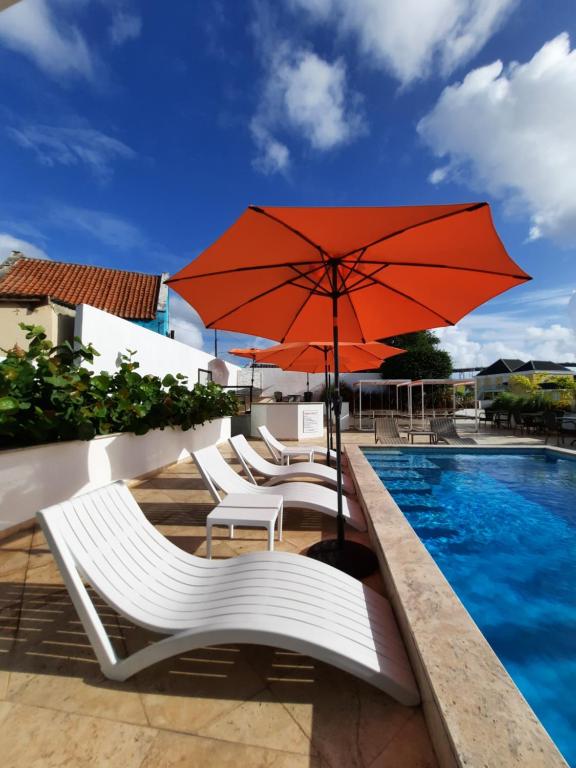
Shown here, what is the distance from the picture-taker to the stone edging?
45.9 inches

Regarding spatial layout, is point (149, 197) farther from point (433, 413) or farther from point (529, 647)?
point (433, 413)

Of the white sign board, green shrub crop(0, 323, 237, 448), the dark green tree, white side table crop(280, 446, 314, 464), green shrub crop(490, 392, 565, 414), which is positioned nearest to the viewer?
green shrub crop(0, 323, 237, 448)

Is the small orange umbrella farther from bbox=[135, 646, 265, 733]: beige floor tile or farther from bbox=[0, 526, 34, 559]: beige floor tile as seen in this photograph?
bbox=[135, 646, 265, 733]: beige floor tile

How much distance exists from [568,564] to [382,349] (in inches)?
167

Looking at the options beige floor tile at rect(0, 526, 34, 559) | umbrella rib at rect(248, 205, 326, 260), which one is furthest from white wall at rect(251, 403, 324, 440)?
umbrella rib at rect(248, 205, 326, 260)

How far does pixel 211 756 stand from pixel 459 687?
989mm

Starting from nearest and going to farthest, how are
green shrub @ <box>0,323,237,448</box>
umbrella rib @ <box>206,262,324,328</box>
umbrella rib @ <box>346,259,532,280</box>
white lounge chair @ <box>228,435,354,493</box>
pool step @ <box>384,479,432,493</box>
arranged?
1. umbrella rib @ <box>346,259,532,280</box>
2. umbrella rib @ <box>206,262,324,328</box>
3. green shrub @ <box>0,323,237,448</box>
4. white lounge chair @ <box>228,435,354,493</box>
5. pool step @ <box>384,479,432,493</box>

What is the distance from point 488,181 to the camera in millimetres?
7086

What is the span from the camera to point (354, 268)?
3.17 metres

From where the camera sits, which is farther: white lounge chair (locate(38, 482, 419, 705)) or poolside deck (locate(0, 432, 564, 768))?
white lounge chair (locate(38, 482, 419, 705))

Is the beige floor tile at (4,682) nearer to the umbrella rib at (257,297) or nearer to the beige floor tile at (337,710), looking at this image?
the beige floor tile at (337,710)

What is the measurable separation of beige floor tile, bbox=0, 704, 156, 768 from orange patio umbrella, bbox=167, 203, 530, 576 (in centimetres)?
193

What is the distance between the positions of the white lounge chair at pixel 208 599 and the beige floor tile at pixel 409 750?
0.12 meters

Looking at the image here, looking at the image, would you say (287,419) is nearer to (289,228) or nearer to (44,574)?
(44,574)
